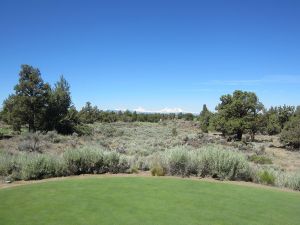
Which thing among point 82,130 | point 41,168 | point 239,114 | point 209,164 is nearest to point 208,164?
point 209,164

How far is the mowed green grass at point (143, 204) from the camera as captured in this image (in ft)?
19.9

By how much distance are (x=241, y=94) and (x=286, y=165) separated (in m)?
18.5

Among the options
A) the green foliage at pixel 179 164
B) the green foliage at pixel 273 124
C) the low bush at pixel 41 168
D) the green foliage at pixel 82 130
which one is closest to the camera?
the low bush at pixel 41 168

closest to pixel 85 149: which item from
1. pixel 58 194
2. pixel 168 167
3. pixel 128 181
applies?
pixel 168 167

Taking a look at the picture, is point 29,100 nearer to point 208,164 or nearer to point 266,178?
point 208,164

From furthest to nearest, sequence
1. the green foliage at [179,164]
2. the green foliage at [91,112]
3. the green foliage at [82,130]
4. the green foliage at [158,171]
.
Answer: the green foliage at [91,112] → the green foliage at [82,130] → the green foliage at [179,164] → the green foliage at [158,171]

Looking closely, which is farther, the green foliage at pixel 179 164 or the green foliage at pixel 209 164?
the green foliage at pixel 179 164

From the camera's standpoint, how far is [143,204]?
6969 millimetres

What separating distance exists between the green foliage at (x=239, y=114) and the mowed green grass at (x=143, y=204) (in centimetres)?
3055

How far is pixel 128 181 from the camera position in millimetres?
9453

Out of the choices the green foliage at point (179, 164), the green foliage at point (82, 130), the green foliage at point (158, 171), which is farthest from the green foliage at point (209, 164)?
the green foliage at point (82, 130)

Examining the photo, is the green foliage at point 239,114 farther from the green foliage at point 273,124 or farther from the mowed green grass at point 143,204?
the mowed green grass at point 143,204

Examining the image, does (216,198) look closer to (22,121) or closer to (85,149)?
(85,149)

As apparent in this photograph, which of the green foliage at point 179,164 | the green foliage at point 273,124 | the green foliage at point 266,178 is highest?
the green foliage at point 273,124
